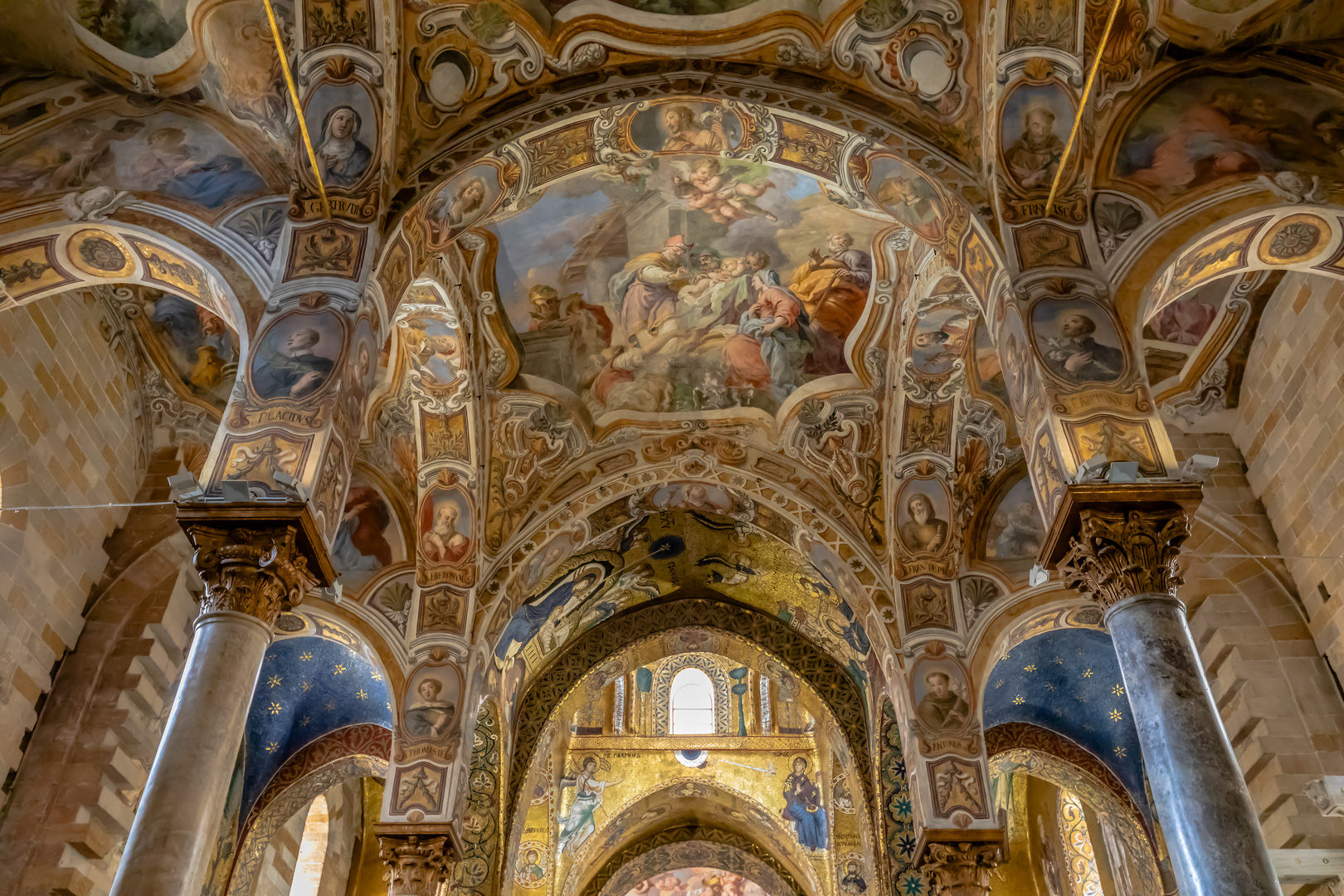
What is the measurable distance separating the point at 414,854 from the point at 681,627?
541 cm

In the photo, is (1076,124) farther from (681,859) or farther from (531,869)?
(681,859)

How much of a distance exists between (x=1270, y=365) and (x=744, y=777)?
12.6m

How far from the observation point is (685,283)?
12.0m

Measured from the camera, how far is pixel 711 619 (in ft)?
49.2

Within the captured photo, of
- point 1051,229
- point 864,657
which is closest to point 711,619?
point 864,657

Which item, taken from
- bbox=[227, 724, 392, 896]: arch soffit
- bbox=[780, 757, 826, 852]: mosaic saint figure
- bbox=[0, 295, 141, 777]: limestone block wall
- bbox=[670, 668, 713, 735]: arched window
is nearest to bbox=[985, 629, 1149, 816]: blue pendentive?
bbox=[780, 757, 826, 852]: mosaic saint figure

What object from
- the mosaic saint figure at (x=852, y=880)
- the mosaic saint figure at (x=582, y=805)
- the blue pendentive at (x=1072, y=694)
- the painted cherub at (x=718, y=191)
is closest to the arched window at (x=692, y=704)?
the mosaic saint figure at (x=582, y=805)

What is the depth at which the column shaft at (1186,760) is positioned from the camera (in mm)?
5414

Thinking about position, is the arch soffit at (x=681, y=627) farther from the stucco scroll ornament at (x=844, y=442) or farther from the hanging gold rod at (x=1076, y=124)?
the hanging gold rod at (x=1076, y=124)

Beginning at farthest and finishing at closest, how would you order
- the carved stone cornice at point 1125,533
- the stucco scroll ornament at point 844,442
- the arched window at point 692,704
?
1. the arched window at point 692,704
2. the stucco scroll ornament at point 844,442
3. the carved stone cornice at point 1125,533

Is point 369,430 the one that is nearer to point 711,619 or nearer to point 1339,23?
point 711,619

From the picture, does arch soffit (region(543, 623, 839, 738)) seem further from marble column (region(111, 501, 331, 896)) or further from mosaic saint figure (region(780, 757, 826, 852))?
marble column (region(111, 501, 331, 896))

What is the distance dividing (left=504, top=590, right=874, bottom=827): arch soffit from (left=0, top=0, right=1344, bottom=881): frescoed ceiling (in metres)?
0.06

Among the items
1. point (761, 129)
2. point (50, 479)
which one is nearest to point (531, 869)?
point (50, 479)
